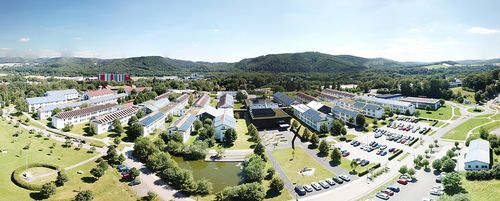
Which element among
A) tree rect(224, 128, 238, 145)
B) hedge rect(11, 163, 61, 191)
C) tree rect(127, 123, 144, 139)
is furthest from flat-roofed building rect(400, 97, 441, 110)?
hedge rect(11, 163, 61, 191)

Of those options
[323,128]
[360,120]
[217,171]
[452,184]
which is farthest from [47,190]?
[360,120]

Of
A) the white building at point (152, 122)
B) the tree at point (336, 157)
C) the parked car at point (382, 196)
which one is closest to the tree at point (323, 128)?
the tree at point (336, 157)

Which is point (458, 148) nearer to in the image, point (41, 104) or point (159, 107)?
point (159, 107)

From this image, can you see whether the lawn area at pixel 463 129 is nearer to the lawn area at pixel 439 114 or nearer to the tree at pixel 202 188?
the lawn area at pixel 439 114

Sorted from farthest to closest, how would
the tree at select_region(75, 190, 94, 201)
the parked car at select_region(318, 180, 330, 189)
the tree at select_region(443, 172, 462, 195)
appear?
the parked car at select_region(318, 180, 330, 189)
the tree at select_region(443, 172, 462, 195)
the tree at select_region(75, 190, 94, 201)

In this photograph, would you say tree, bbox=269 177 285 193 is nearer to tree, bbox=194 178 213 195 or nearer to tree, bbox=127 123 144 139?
tree, bbox=194 178 213 195

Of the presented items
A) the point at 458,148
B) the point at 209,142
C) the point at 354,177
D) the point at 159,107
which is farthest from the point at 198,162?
the point at 458,148
